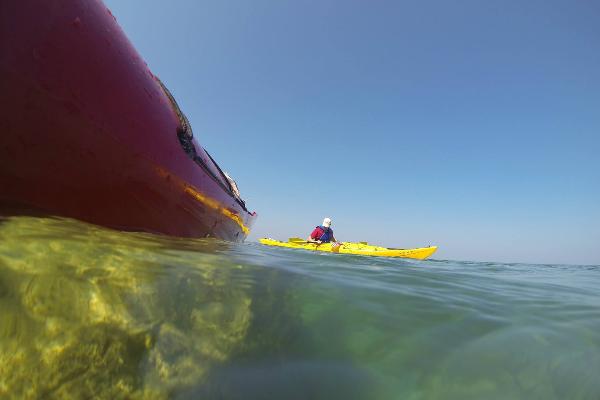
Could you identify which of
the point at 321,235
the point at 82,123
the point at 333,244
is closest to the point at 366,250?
the point at 333,244

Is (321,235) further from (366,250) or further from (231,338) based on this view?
(231,338)

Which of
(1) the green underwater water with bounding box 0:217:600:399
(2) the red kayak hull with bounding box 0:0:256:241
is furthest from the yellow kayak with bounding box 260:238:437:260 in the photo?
(1) the green underwater water with bounding box 0:217:600:399

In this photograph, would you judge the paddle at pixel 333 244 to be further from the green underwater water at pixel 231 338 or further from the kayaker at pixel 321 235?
the green underwater water at pixel 231 338

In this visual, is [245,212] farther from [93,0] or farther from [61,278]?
[61,278]

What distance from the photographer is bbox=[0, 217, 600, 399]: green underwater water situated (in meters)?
1.25

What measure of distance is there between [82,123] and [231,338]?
224 cm

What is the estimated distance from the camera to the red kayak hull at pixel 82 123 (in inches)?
85.2

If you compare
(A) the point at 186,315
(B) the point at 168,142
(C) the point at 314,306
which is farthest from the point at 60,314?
(B) the point at 168,142

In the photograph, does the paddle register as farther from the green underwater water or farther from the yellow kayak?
the green underwater water

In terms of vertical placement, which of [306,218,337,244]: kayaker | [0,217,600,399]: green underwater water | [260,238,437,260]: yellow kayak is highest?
[306,218,337,244]: kayaker

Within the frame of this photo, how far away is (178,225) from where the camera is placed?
3805mm

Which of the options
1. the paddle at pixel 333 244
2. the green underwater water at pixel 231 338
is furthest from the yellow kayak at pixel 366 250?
the green underwater water at pixel 231 338

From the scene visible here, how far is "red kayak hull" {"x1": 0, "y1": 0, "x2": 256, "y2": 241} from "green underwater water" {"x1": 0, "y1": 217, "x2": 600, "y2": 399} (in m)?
0.44

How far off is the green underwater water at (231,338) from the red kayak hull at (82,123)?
437mm
